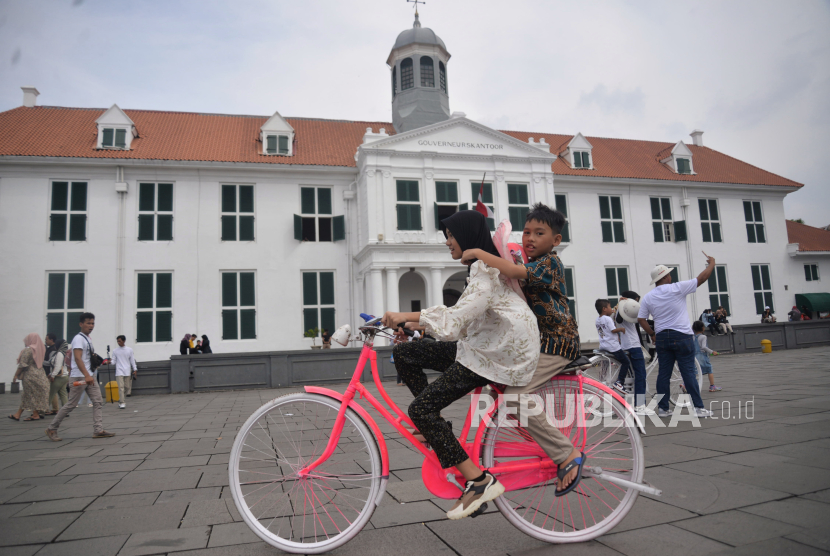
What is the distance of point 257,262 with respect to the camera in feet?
66.7

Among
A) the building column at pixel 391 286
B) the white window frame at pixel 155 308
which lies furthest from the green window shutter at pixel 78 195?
the building column at pixel 391 286

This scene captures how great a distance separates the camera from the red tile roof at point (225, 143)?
19922 mm

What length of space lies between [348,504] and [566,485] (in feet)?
4.24

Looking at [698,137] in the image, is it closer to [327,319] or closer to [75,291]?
[327,319]

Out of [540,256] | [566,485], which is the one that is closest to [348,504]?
[566,485]

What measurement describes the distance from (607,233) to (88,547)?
81.2 ft

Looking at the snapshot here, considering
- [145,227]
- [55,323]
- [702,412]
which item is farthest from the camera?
[145,227]

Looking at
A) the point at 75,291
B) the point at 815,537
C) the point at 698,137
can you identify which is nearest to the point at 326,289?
the point at 75,291

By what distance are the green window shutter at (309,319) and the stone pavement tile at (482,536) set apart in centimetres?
1807

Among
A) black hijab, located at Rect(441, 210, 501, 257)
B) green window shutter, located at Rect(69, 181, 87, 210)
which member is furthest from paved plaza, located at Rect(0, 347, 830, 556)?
green window shutter, located at Rect(69, 181, 87, 210)

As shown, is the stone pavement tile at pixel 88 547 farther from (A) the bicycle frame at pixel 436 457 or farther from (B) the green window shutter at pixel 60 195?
(B) the green window shutter at pixel 60 195

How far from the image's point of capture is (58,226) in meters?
18.9

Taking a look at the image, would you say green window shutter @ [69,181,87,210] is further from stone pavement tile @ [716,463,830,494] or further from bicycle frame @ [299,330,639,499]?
stone pavement tile @ [716,463,830,494]

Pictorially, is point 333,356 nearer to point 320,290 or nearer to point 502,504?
point 320,290
